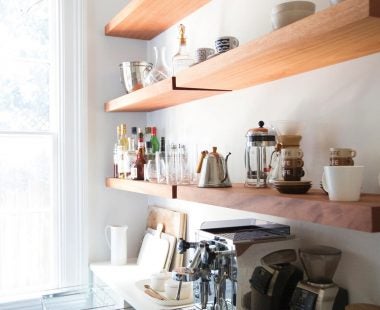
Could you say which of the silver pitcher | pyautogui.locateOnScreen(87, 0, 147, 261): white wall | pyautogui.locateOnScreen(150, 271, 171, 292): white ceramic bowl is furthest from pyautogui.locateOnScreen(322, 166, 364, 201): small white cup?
pyautogui.locateOnScreen(87, 0, 147, 261): white wall

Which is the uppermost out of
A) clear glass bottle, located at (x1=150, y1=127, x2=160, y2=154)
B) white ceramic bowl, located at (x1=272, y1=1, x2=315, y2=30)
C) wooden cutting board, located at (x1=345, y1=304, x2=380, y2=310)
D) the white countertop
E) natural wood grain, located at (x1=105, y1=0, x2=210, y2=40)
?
natural wood grain, located at (x1=105, y1=0, x2=210, y2=40)

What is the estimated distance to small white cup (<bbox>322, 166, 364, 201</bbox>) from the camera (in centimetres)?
104

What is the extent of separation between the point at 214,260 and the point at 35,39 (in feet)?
6.19

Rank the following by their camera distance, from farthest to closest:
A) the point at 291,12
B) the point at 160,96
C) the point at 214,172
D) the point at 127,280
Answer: the point at 127,280 → the point at 160,96 → the point at 214,172 → the point at 291,12

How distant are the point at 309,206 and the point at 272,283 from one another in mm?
383

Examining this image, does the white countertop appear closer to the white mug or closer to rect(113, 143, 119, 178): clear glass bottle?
the white mug

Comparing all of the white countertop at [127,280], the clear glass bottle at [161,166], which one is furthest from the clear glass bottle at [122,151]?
the white countertop at [127,280]

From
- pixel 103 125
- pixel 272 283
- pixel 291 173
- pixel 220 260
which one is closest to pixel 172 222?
pixel 103 125

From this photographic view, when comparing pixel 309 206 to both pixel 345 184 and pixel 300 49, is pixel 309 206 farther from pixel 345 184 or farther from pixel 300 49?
pixel 300 49

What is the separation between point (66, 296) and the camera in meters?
2.21

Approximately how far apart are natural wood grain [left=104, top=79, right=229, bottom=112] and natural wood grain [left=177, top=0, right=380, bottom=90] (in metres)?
0.15

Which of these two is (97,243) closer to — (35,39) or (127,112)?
(127,112)

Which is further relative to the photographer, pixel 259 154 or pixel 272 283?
pixel 259 154

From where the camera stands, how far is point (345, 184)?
3.42ft
